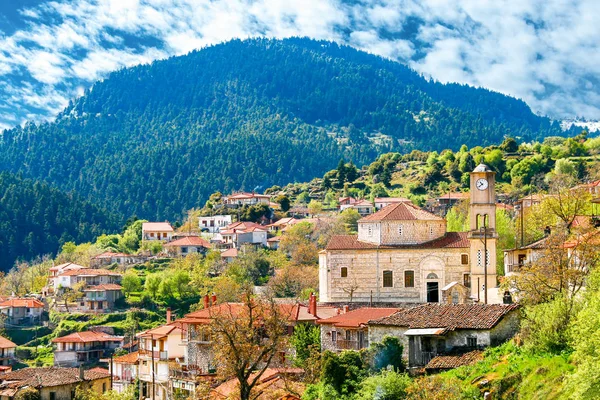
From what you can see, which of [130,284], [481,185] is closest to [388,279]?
[481,185]

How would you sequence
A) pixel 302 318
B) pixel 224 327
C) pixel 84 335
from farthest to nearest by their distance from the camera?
pixel 84 335
pixel 302 318
pixel 224 327

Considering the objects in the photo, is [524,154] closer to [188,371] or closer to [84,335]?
[84,335]

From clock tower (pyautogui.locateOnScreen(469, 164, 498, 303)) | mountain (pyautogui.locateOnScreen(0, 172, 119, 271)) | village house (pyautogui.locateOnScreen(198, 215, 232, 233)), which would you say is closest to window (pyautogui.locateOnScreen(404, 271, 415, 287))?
clock tower (pyautogui.locateOnScreen(469, 164, 498, 303))

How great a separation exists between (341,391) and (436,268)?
843 inches

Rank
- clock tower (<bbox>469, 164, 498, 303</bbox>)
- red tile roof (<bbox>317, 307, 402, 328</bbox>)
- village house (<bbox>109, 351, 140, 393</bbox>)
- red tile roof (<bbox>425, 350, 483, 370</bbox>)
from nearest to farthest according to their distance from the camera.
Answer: red tile roof (<bbox>425, 350, 483, 370</bbox>), red tile roof (<bbox>317, 307, 402, 328</bbox>), clock tower (<bbox>469, 164, 498, 303</bbox>), village house (<bbox>109, 351, 140, 393</bbox>)

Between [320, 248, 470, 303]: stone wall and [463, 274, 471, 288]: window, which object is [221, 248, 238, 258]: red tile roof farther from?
[463, 274, 471, 288]: window

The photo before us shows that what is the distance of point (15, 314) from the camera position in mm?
101812

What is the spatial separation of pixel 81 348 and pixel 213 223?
66145mm

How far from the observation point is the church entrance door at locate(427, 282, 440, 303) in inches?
2375

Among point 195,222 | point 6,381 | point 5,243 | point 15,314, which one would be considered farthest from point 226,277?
point 5,243

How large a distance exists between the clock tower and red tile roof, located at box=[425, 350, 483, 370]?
16091mm

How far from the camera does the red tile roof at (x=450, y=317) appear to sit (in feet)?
134

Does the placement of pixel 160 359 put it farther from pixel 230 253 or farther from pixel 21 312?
pixel 230 253

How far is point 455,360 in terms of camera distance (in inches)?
1550
